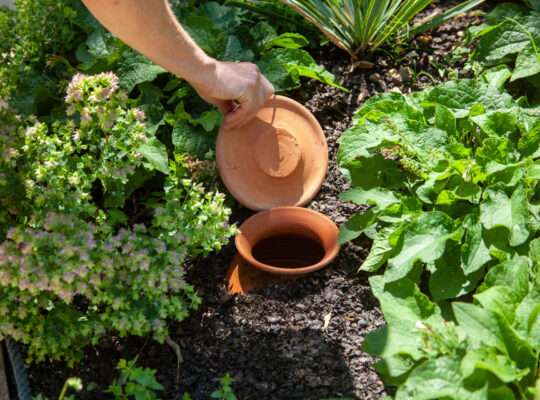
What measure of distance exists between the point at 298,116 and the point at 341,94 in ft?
1.56

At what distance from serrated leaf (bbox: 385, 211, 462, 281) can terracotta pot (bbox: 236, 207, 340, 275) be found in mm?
416

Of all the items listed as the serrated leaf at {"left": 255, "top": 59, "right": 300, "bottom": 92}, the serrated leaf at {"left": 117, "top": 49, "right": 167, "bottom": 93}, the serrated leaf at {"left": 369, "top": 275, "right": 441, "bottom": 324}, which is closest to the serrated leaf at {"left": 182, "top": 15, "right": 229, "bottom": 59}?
the serrated leaf at {"left": 255, "top": 59, "right": 300, "bottom": 92}

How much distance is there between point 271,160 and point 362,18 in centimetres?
111

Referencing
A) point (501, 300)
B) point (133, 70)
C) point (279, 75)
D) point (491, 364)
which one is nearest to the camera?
point (491, 364)

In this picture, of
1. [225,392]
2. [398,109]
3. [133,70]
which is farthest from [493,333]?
[133,70]

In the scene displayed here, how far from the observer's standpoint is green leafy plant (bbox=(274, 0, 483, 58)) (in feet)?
11.0

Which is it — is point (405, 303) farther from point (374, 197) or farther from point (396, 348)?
point (374, 197)

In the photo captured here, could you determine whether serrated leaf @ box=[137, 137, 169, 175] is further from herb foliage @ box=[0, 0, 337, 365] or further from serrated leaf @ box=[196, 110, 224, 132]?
serrated leaf @ box=[196, 110, 224, 132]

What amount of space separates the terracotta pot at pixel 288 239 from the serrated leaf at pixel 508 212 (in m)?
0.71

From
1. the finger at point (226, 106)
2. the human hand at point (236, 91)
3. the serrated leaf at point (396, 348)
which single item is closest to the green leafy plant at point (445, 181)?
the serrated leaf at point (396, 348)

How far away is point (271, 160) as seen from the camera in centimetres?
300

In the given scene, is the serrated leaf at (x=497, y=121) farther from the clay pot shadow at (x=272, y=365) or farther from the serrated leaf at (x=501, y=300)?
the clay pot shadow at (x=272, y=365)

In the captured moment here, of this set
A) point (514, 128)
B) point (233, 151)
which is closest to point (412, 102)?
point (514, 128)

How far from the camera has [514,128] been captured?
A: 262cm
